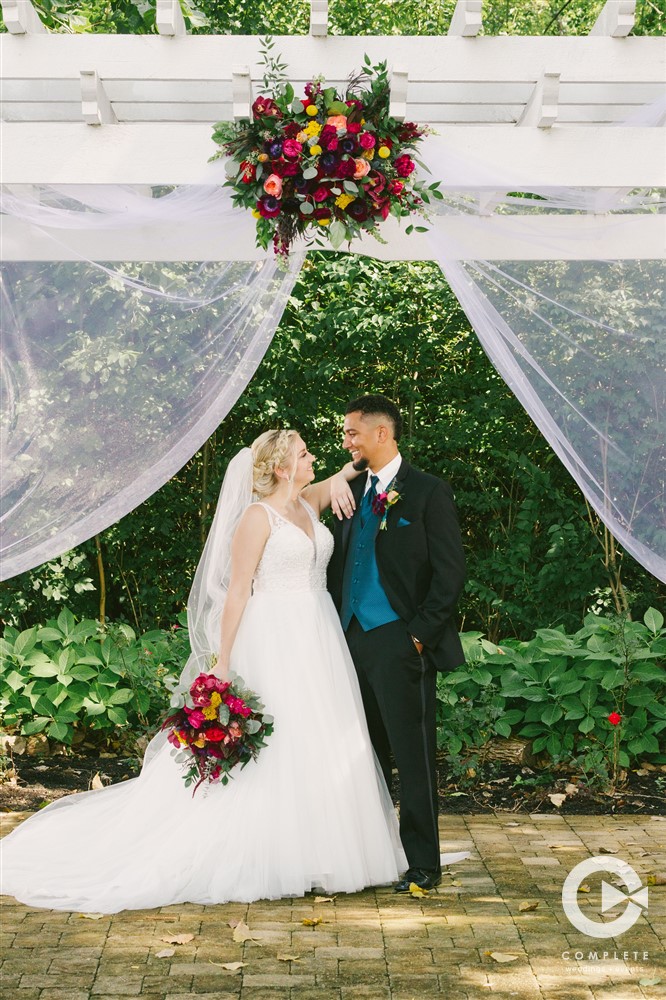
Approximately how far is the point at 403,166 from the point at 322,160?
0.84ft

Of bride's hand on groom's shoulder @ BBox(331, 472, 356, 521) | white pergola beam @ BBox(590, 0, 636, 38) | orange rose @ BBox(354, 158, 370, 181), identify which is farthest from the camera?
bride's hand on groom's shoulder @ BBox(331, 472, 356, 521)

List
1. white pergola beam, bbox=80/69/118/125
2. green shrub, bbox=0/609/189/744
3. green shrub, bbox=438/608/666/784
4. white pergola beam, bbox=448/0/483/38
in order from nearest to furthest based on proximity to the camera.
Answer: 1. white pergola beam, bbox=80/69/118/125
2. white pergola beam, bbox=448/0/483/38
3. green shrub, bbox=438/608/666/784
4. green shrub, bbox=0/609/189/744

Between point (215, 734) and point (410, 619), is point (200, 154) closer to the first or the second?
point (410, 619)

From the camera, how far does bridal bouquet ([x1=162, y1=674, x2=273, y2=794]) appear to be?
13.3 feet

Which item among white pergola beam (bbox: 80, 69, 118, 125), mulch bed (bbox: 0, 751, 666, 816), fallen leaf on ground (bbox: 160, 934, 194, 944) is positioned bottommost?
mulch bed (bbox: 0, 751, 666, 816)

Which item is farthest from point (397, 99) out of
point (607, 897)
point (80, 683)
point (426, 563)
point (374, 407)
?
point (80, 683)

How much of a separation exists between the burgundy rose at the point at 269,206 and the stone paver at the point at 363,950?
227 centimetres

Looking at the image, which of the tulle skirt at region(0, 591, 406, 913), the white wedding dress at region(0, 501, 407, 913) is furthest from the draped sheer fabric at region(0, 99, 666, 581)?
the tulle skirt at region(0, 591, 406, 913)

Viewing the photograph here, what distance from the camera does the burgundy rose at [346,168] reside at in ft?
10.7

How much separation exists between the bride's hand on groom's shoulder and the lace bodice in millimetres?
124

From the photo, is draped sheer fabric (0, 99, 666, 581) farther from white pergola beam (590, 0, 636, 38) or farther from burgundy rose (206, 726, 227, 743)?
burgundy rose (206, 726, 227, 743)

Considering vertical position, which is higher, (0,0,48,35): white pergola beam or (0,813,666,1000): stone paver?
(0,0,48,35): white pergola beam

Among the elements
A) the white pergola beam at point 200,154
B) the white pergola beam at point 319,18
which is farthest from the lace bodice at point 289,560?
the white pergola beam at point 319,18

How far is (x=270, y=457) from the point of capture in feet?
14.1
